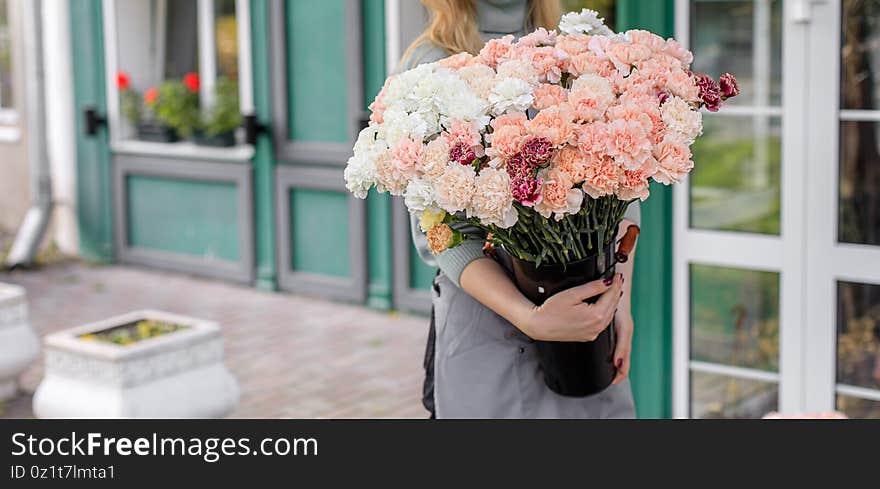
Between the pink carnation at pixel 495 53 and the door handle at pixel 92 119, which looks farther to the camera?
the door handle at pixel 92 119

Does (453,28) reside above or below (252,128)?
above

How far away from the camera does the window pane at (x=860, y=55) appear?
14.3ft

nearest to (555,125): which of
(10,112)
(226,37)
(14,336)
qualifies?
(14,336)

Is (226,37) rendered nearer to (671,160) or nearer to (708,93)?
(708,93)

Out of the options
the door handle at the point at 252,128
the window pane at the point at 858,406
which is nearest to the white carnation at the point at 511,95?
the window pane at the point at 858,406

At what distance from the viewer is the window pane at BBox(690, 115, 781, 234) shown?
4.71 m

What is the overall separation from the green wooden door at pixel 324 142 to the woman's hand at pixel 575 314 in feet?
18.1

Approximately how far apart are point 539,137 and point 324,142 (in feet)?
20.3

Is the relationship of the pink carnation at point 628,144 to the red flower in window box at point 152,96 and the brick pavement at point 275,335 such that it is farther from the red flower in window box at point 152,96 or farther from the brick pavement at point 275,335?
the red flower in window box at point 152,96

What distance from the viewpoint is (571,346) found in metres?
2.62

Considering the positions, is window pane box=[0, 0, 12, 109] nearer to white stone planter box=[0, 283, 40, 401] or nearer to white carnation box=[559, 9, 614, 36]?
white stone planter box=[0, 283, 40, 401]

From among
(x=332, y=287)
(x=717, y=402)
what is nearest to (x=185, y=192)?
(x=332, y=287)

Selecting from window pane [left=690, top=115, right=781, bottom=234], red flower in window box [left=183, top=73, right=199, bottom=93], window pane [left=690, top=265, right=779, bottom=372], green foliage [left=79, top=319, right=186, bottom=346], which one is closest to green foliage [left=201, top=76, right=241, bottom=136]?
red flower in window box [left=183, top=73, right=199, bottom=93]

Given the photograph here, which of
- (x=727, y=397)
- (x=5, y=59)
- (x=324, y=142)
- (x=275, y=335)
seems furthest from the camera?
(x=5, y=59)
